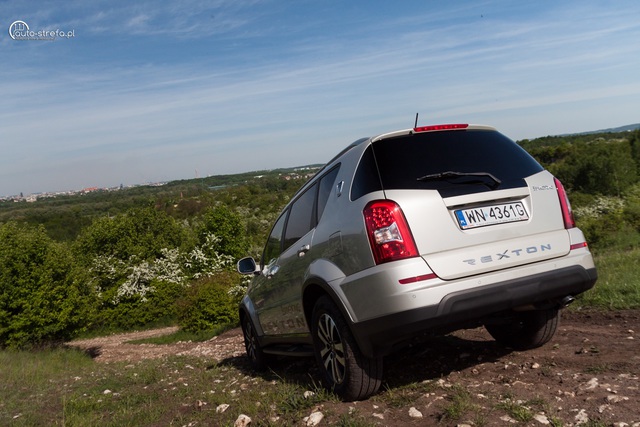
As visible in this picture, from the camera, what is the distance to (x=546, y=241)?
3.61 m

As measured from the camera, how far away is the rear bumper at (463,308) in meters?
3.24

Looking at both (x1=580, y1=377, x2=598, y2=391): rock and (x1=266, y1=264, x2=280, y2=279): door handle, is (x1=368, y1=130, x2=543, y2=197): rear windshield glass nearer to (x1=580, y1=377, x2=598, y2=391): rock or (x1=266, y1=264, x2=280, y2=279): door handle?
(x1=580, y1=377, x2=598, y2=391): rock

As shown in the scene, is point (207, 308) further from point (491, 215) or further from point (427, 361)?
point (491, 215)

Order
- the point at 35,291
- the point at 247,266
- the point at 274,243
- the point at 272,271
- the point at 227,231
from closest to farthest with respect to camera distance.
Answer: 1. the point at 272,271
2. the point at 274,243
3. the point at 247,266
4. the point at 35,291
5. the point at 227,231

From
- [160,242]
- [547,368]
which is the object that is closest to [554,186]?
[547,368]

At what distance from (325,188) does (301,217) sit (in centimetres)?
62

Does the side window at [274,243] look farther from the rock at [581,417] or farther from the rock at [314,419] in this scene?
the rock at [581,417]

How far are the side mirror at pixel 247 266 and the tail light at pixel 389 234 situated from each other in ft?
9.49

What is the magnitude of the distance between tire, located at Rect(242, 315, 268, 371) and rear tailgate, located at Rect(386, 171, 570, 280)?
11.3ft

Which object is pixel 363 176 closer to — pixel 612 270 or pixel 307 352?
pixel 307 352

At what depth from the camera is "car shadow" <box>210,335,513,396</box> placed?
4320 mm

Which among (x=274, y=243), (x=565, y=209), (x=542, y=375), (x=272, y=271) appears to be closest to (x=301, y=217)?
(x=272, y=271)

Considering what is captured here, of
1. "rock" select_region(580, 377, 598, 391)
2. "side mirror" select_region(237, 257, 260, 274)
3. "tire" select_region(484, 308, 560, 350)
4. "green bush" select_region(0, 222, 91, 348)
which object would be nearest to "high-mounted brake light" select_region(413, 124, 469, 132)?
"tire" select_region(484, 308, 560, 350)

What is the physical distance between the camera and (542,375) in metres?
3.85
